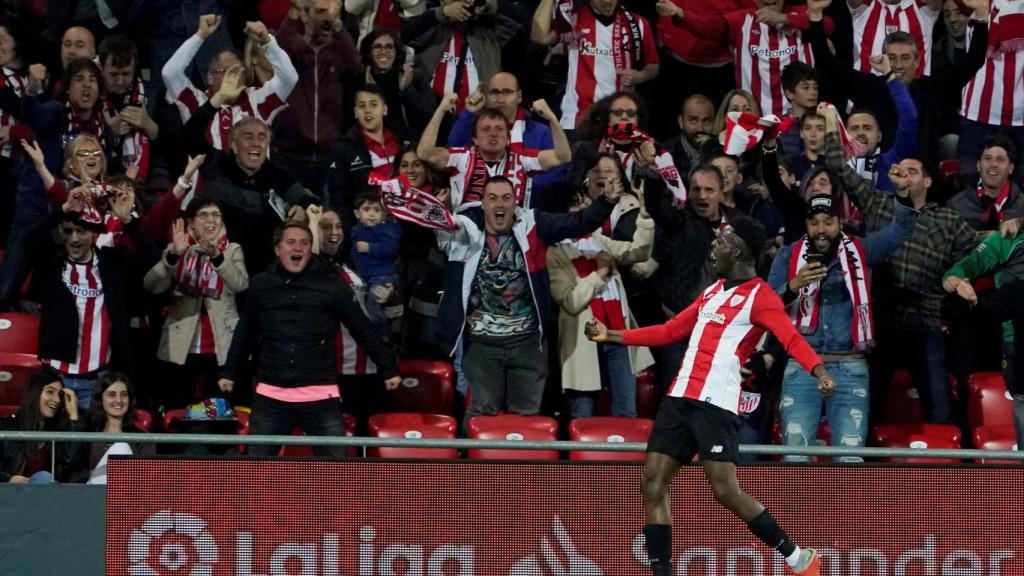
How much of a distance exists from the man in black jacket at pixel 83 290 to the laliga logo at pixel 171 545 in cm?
205

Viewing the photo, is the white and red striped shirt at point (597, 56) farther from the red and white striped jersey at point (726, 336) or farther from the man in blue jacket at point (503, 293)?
the red and white striped jersey at point (726, 336)

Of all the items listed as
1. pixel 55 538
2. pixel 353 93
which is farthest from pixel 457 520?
pixel 353 93

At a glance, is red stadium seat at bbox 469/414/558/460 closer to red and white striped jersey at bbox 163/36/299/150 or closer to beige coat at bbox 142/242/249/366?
beige coat at bbox 142/242/249/366

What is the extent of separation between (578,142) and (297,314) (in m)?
2.84

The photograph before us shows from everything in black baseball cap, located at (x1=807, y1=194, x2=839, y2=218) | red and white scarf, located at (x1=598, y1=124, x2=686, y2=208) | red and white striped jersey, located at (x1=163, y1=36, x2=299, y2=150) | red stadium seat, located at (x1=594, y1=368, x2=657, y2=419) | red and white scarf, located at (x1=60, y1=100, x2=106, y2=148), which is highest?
red and white striped jersey, located at (x1=163, y1=36, x2=299, y2=150)

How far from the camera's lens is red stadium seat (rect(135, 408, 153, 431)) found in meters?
11.6

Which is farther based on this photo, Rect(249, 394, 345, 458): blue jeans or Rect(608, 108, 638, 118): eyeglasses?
Rect(608, 108, 638, 118): eyeglasses

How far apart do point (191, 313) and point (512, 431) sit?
7.54ft

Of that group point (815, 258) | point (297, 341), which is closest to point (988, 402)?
point (815, 258)

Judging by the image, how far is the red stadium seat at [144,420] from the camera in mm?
11554

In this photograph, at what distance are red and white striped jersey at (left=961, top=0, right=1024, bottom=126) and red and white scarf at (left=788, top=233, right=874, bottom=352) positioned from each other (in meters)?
2.79

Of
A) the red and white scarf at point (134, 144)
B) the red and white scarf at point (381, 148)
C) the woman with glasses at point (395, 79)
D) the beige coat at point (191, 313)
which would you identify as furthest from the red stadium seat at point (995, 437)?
the red and white scarf at point (134, 144)

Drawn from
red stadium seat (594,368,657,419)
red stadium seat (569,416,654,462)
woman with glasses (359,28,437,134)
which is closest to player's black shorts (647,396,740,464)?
red stadium seat (569,416,654,462)

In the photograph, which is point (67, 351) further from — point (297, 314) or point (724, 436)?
point (724, 436)
